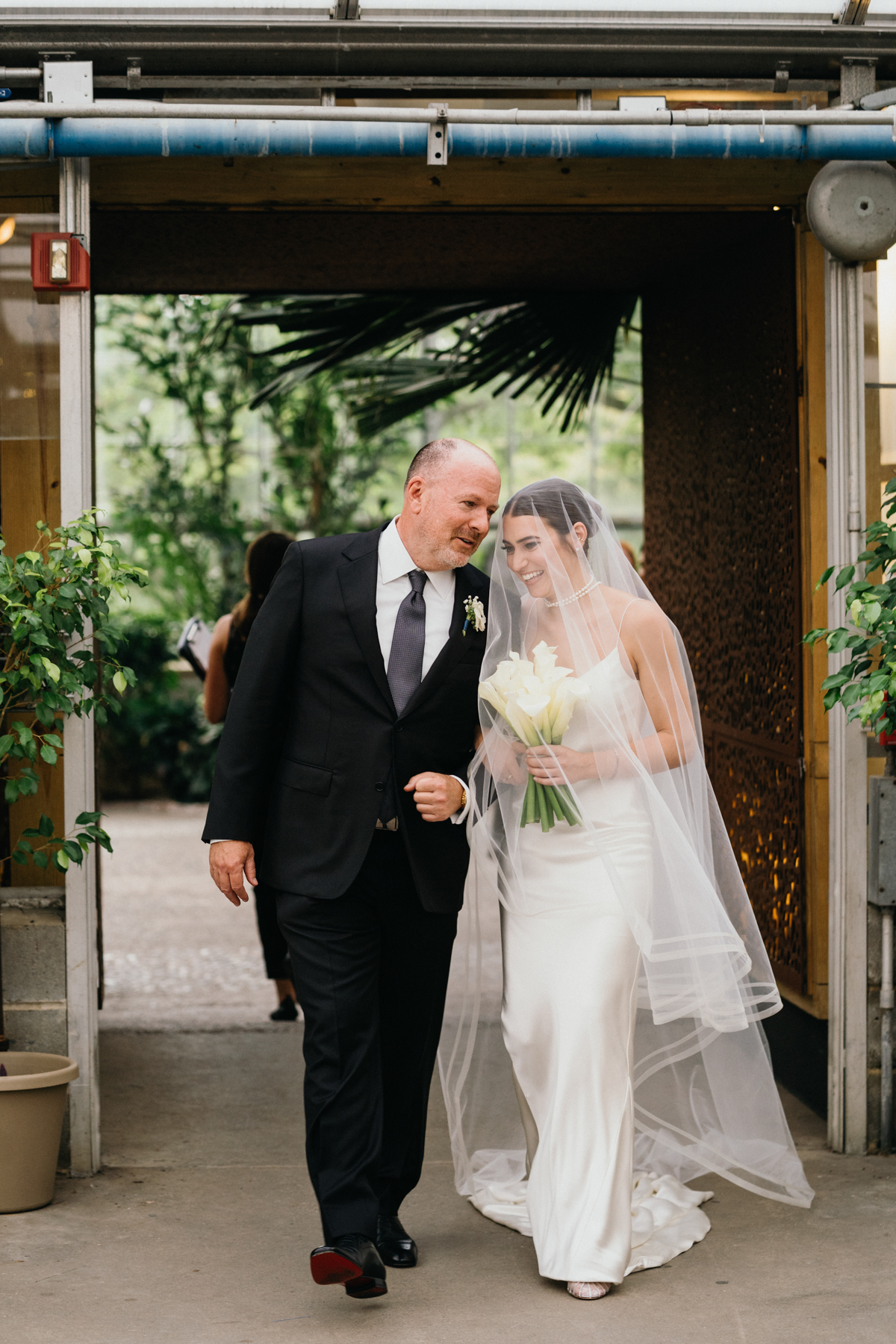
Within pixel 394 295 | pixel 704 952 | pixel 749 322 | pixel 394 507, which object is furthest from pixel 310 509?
pixel 704 952

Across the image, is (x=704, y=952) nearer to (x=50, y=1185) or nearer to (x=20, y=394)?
(x=50, y=1185)

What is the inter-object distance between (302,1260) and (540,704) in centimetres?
154

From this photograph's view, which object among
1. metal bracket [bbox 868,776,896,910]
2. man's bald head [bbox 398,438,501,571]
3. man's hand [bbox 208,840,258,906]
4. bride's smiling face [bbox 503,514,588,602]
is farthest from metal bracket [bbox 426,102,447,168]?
metal bracket [bbox 868,776,896,910]

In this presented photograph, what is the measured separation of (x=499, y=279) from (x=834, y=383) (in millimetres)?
1873

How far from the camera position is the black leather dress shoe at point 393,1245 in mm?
3629

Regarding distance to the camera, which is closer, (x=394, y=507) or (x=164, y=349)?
(x=164, y=349)

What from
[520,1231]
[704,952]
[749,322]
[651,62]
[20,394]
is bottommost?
[520,1231]

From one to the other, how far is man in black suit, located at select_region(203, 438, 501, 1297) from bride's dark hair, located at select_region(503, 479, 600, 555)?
0.09 metres

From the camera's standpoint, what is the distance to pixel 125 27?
4.08m

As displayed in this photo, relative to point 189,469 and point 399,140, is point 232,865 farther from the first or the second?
point 189,469

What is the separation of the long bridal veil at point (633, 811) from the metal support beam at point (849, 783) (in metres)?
0.67

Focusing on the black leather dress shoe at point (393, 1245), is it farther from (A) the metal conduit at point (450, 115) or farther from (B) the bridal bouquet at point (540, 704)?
(A) the metal conduit at point (450, 115)

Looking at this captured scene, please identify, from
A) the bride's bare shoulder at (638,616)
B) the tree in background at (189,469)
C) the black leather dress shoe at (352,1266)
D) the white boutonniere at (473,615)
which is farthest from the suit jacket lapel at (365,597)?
the tree in background at (189,469)

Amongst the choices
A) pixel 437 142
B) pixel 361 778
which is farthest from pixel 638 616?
pixel 437 142
